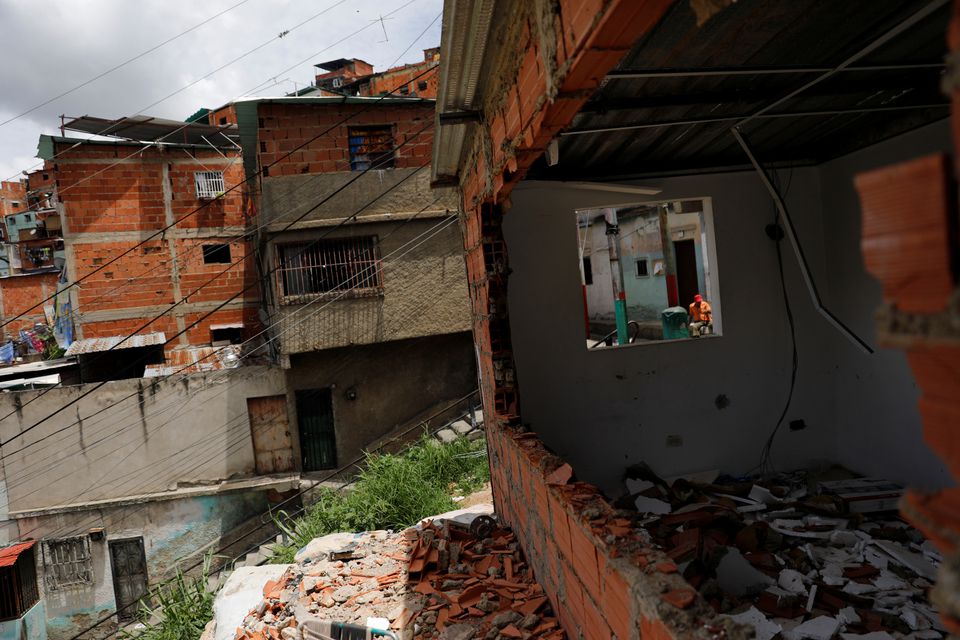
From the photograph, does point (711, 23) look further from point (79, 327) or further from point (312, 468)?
point (79, 327)

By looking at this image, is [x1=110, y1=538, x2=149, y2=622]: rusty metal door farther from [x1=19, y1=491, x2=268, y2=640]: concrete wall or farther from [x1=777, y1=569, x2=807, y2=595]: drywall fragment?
[x1=777, y1=569, x2=807, y2=595]: drywall fragment

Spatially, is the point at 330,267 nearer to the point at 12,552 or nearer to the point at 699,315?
the point at 699,315

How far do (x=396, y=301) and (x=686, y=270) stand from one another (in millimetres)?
8956

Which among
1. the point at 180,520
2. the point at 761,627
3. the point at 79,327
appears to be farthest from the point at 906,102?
the point at 79,327

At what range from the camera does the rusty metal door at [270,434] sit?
14.5 metres

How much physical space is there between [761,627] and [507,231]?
4.17 metres

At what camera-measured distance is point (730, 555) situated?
444 cm

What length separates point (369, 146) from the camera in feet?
47.2

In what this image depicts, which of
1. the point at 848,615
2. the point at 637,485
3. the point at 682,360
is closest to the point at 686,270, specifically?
the point at 682,360

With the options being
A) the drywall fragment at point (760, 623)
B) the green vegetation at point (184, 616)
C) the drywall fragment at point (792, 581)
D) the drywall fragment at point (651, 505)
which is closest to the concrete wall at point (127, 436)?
the green vegetation at point (184, 616)

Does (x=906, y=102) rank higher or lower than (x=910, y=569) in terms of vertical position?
higher

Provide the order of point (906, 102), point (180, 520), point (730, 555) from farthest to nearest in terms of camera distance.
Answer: point (180, 520)
point (906, 102)
point (730, 555)

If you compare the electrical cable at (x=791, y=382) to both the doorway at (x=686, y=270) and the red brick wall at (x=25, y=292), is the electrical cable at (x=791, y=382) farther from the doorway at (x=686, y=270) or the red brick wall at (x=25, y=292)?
the red brick wall at (x=25, y=292)

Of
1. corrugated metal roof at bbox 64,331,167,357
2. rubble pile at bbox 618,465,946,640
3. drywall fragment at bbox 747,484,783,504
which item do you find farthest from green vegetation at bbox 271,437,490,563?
corrugated metal roof at bbox 64,331,167,357
